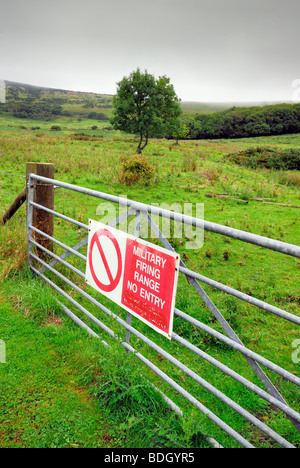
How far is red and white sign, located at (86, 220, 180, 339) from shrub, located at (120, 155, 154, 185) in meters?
9.40

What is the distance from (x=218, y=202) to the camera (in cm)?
1106

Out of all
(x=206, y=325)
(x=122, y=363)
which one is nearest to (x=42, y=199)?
(x=122, y=363)

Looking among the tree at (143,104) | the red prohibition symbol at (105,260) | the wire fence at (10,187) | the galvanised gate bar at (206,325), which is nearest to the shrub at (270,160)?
the tree at (143,104)

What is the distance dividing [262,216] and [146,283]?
8250 mm

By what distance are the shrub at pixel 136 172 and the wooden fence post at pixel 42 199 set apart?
26.0 feet

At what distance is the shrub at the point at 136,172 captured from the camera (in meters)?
12.1

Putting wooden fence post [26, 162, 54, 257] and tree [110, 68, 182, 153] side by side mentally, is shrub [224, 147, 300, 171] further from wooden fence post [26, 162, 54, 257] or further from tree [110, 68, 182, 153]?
wooden fence post [26, 162, 54, 257]

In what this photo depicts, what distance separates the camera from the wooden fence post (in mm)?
4176

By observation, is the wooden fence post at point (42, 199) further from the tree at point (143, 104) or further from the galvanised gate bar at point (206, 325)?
the tree at point (143, 104)

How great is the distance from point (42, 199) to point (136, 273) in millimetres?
2375

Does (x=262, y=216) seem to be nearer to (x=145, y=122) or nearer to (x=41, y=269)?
(x=41, y=269)

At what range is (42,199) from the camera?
13.8 feet

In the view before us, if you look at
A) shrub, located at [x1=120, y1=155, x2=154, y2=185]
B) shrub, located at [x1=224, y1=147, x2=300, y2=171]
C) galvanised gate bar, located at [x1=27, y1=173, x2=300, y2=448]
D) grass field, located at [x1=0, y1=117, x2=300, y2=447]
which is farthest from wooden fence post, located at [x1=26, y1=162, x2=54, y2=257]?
shrub, located at [x1=224, y1=147, x2=300, y2=171]

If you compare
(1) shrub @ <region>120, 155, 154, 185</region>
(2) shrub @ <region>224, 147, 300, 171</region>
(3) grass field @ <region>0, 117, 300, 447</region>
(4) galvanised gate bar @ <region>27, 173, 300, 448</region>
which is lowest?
(3) grass field @ <region>0, 117, 300, 447</region>
